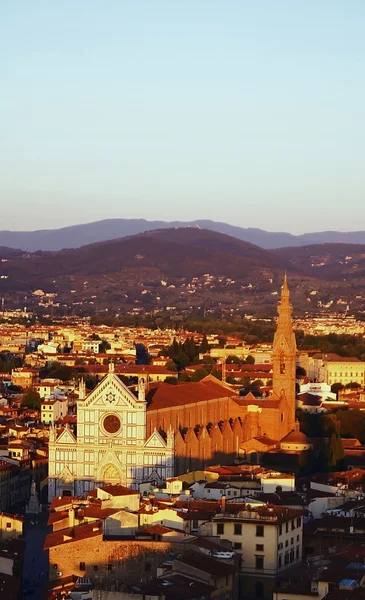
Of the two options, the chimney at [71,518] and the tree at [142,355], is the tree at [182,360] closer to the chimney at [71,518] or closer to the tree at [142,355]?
the tree at [142,355]

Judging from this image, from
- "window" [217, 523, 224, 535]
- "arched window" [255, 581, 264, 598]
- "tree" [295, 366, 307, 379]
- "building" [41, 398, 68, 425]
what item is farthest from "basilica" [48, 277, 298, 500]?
"tree" [295, 366, 307, 379]

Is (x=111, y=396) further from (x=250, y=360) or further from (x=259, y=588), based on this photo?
(x=250, y=360)

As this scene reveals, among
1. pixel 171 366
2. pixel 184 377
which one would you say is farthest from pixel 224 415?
pixel 171 366

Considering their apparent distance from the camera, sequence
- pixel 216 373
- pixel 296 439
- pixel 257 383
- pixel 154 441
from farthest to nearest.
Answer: pixel 257 383
pixel 216 373
pixel 296 439
pixel 154 441

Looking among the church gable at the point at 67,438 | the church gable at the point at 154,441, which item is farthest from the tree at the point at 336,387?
the church gable at the point at 154,441

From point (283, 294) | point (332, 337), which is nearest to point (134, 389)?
point (283, 294)

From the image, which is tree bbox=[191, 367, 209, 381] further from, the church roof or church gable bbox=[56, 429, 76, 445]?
church gable bbox=[56, 429, 76, 445]

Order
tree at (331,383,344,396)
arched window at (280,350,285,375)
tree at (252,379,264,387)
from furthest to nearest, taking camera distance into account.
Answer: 1. tree at (331,383,344,396)
2. tree at (252,379,264,387)
3. arched window at (280,350,285,375)
